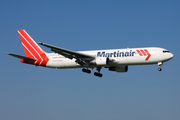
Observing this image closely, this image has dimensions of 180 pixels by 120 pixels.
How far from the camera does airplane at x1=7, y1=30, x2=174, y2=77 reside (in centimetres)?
5950

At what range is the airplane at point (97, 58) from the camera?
59.5 meters

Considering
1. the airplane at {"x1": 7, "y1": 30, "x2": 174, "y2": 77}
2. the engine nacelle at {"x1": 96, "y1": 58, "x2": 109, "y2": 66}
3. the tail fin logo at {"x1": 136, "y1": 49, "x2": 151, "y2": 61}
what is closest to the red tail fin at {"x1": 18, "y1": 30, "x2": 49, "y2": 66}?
the airplane at {"x1": 7, "y1": 30, "x2": 174, "y2": 77}

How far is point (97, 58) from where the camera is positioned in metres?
61.9

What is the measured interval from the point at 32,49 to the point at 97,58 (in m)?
15.4

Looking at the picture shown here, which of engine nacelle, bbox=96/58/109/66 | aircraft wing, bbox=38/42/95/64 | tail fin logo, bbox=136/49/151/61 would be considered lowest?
engine nacelle, bbox=96/58/109/66

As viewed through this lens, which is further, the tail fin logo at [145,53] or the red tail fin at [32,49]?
the red tail fin at [32,49]

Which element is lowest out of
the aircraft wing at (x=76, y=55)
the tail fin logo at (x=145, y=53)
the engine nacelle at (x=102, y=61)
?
the engine nacelle at (x=102, y=61)

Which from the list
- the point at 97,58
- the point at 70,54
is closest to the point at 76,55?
the point at 70,54

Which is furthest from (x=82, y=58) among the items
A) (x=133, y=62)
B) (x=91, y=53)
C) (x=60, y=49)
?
(x=133, y=62)

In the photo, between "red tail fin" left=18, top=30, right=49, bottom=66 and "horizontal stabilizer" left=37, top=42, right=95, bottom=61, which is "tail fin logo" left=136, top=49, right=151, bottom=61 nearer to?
"horizontal stabilizer" left=37, top=42, right=95, bottom=61

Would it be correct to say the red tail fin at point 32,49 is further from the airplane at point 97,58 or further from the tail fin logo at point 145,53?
the tail fin logo at point 145,53

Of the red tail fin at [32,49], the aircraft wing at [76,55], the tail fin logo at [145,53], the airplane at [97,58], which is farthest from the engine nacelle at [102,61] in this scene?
the red tail fin at [32,49]

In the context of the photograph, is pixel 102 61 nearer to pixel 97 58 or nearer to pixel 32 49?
pixel 97 58

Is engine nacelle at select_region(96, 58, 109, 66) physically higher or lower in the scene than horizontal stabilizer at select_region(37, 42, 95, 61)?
lower
